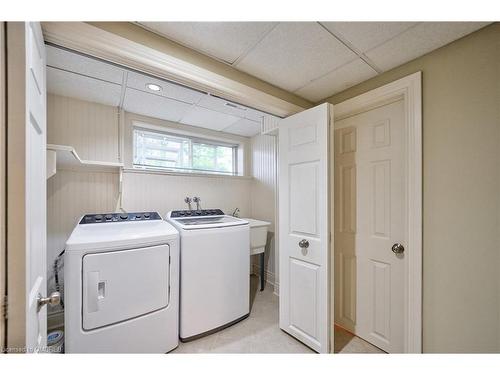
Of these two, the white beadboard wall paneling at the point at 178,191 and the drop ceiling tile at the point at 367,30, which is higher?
the drop ceiling tile at the point at 367,30

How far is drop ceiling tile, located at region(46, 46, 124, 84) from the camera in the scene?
1.35 meters

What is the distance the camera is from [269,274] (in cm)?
276

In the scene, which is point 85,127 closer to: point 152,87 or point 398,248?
point 152,87

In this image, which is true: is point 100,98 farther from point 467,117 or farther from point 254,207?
point 467,117

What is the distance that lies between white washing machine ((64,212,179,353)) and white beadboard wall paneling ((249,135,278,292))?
145 centimetres

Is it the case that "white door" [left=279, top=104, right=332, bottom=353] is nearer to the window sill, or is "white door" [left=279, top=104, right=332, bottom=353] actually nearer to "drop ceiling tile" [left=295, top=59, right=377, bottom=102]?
"drop ceiling tile" [left=295, top=59, right=377, bottom=102]

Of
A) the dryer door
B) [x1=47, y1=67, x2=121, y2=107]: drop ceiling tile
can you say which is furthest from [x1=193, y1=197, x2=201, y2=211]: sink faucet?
[x1=47, y1=67, x2=121, y2=107]: drop ceiling tile

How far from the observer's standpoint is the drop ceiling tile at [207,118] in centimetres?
227

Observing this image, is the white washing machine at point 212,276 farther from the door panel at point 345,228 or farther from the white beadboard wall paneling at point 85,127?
the white beadboard wall paneling at point 85,127

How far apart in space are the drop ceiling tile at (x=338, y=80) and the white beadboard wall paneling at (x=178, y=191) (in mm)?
1608

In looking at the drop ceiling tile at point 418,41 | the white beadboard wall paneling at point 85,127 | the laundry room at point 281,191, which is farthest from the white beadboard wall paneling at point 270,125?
the white beadboard wall paneling at point 85,127
